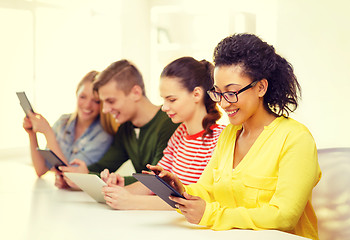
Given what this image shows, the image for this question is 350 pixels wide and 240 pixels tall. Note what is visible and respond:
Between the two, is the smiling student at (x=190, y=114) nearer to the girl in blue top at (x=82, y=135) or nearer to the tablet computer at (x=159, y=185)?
the tablet computer at (x=159, y=185)

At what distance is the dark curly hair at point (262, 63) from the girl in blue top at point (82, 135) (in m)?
1.21

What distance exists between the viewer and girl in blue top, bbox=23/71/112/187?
2613 mm

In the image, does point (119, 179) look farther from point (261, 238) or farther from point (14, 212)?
point (261, 238)

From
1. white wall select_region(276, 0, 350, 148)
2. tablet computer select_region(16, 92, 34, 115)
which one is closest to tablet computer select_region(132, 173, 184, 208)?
tablet computer select_region(16, 92, 34, 115)

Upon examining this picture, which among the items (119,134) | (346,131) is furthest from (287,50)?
(119,134)

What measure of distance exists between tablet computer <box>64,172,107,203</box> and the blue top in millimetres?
750

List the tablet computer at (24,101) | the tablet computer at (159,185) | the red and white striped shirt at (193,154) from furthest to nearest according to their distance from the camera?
the tablet computer at (24,101) → the red and white striped shirt at (193,154) → the tablet computer at (159,185)

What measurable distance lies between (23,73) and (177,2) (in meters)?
1.35

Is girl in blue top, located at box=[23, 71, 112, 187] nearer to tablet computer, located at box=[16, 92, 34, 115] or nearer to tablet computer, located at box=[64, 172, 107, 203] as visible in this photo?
tablet computer, located at box=[16, 92, 34, 115]

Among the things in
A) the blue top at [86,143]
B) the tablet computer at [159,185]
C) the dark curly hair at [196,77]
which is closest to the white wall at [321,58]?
the dark curly hair at [196,77]

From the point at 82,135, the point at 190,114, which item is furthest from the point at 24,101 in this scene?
the point at 190,114

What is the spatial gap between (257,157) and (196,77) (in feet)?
1.99

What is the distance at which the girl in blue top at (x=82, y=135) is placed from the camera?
2.61 meters

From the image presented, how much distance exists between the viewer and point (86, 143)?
105 inches
